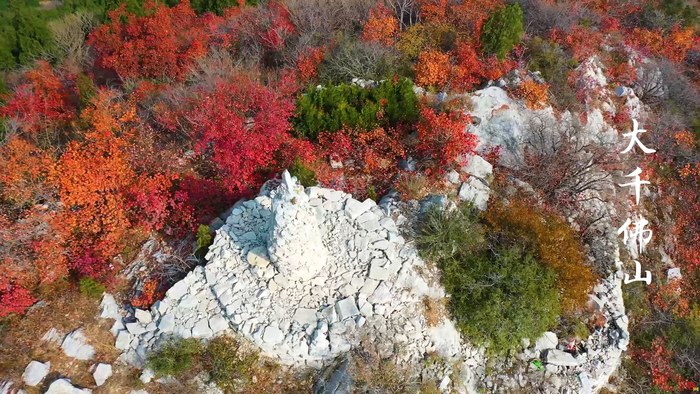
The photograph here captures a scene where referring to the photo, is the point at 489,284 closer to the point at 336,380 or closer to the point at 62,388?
the point at 336,380

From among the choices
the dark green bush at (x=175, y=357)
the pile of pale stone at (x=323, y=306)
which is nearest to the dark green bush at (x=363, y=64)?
the pile of pale stone at (x=323, y=306)

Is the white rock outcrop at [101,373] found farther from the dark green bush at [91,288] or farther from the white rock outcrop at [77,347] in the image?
the dark green bush at [91,288]

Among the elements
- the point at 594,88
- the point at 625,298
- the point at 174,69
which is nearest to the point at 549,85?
the point at 594,88

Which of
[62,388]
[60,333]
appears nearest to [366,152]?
[60,333]

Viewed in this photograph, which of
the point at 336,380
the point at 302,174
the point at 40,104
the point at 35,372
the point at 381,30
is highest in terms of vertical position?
the point at 381,30

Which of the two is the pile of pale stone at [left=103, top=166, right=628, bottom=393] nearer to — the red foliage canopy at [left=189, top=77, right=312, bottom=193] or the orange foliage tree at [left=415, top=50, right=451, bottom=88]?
the red foliage canopy at [left=189, top=77, right=312, bottom=193]

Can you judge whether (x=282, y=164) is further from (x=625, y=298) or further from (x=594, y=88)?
(x=594, y=88)
